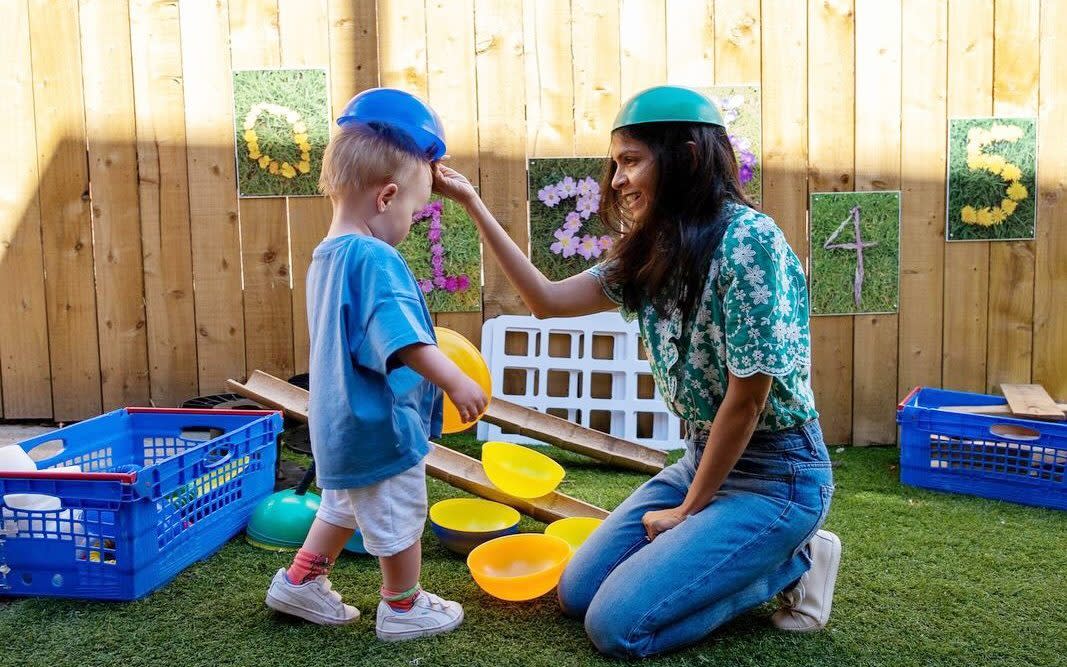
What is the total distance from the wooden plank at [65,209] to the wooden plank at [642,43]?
2.29 metres

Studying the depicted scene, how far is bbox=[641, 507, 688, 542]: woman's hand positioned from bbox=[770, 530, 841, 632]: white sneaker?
318 mm

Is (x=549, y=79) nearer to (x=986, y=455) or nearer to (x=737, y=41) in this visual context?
(x=737, y=41)

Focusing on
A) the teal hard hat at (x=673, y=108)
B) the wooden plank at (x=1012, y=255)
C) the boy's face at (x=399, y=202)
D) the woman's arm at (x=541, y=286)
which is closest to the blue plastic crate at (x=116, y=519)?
the boy's face at (x=399, y=202)

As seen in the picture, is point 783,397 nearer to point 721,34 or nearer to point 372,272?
point 372,272

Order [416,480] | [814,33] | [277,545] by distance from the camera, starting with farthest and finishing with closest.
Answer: [814,33] < [277,545] < [416,480]

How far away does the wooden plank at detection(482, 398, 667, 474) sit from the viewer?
142 inches

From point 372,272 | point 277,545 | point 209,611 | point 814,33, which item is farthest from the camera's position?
point 814,33

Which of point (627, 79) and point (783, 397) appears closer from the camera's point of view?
point (783, 397)

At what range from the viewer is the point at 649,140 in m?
2.03

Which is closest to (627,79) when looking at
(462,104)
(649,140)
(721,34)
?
(721,34)

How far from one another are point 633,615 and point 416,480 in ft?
1.81

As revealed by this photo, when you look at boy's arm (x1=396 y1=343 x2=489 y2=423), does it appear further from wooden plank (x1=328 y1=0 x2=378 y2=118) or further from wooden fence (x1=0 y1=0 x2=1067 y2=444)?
wooden plank (x1=328 y1=0 x2=378 y2=118)

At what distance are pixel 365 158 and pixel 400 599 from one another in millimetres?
980

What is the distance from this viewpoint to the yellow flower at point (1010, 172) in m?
3.81
